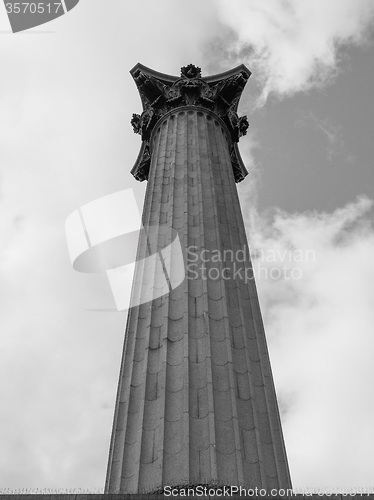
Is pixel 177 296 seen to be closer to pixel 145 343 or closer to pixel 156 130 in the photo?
pixel 145 343

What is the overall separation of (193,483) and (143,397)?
269 centimetres

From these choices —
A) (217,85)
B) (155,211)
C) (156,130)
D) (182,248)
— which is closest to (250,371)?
(182,248)

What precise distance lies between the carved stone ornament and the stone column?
5.37 m

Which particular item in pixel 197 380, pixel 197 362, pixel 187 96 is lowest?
pixel 197 380

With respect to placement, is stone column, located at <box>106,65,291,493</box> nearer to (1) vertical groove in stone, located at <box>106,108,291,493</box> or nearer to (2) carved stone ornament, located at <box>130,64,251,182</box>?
(1) vertical groove in stone, located at <box>106,108,291,493</box>

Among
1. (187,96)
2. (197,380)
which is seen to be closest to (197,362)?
(197,380)

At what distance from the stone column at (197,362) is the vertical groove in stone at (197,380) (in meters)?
0.03

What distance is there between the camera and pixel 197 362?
15.2 meters

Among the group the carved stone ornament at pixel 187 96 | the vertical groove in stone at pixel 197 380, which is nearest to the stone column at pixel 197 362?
the vertical groove in stone at pixel 197 380

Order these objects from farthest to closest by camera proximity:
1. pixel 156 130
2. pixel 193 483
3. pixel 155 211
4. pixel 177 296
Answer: pixel 156 130, pixel 155 211, pixel 177 296, pixel 193 483

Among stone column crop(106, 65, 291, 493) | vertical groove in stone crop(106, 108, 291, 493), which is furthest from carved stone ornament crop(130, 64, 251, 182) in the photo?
vertical groove in stone crop(106, 108, 291, 493)

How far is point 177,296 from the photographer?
1727cm

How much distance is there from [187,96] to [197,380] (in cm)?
1761

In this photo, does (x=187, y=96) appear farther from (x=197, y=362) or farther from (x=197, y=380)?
(x=197, y=380)
